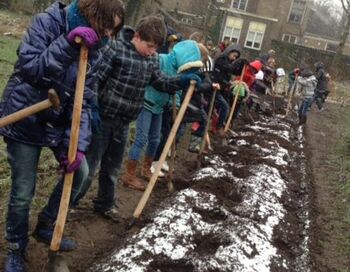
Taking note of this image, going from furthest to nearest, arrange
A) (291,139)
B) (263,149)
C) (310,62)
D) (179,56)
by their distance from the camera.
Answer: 1. (310,62)
2. (291,139)
3. (263,149)
4. (179,56)

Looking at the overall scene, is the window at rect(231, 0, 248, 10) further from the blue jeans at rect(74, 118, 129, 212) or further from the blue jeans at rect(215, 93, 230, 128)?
the blue jeans at rect(74, 118, 129, 212)

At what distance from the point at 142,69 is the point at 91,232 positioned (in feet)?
5.10

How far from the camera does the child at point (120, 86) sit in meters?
4.26

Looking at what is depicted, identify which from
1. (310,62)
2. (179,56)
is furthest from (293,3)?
(179,56)

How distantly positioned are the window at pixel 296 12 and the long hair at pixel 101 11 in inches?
1684

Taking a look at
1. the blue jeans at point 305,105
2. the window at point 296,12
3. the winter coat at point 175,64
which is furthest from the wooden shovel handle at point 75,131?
the window at point 296,12

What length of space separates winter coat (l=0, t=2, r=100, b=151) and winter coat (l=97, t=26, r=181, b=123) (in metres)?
0.96

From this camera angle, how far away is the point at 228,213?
213 inches

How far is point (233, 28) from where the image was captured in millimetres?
40219

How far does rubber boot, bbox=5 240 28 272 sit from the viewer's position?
328 centimetres

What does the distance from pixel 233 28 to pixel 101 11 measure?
1516 inches

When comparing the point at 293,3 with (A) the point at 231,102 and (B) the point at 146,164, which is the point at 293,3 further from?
(B) the point at 146,164

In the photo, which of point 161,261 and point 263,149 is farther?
point 263,149

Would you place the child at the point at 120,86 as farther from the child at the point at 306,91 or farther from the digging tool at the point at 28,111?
the child at the point at 306,91
